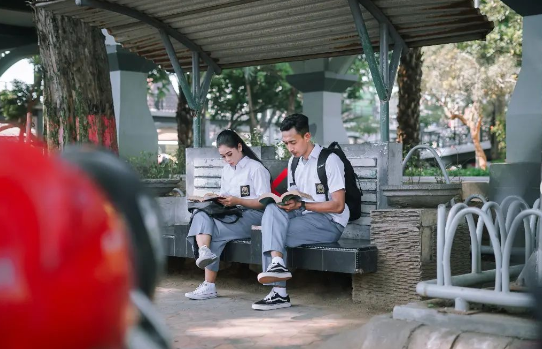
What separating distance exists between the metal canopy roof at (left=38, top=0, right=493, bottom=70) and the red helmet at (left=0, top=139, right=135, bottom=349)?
6.62 m

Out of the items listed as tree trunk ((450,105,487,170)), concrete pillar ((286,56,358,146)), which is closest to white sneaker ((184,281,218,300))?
concrete pillar ((286,56,358,146))

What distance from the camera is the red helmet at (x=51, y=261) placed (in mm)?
826

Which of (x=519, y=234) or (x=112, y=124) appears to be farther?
(x=112, y=124)

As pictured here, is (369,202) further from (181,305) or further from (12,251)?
(12,251)

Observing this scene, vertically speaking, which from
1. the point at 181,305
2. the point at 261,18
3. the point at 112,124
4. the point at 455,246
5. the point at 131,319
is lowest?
the point at 181,305

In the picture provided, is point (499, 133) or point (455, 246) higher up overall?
point (499, 133)

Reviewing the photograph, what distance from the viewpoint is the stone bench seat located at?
641 cm

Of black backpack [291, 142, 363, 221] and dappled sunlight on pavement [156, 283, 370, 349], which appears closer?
dappled sunlight on pavement [156, 283, 370, 349]

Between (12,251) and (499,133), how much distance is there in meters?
31.2

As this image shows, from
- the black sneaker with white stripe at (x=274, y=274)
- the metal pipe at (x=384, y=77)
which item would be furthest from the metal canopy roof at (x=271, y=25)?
the black sneaker with white stripe at (x=274, y=274)

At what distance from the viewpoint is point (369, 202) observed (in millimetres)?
7402

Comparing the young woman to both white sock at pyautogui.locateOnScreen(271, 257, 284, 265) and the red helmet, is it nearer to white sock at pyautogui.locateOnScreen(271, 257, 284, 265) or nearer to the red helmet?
white sock at pyautogui.locateOnScreen(271, 257, 284, 265)

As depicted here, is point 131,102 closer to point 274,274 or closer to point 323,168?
point 323,168

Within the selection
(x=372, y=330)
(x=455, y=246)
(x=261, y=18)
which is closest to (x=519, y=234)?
(x=455, y=246)
